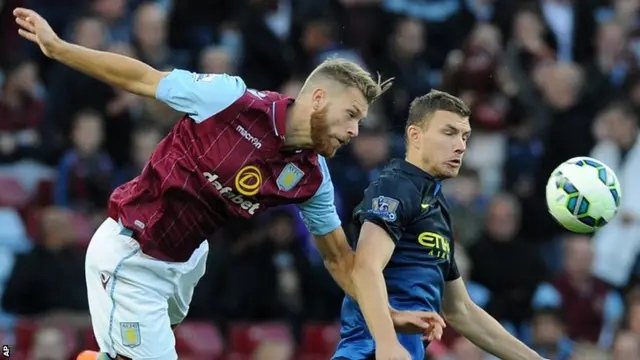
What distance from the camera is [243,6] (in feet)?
45.6

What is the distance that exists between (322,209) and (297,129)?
19.8 inches

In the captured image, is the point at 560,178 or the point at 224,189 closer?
the point at 224,189

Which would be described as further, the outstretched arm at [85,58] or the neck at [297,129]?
the neck at [297,129]

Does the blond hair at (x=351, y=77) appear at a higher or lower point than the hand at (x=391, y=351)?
higher

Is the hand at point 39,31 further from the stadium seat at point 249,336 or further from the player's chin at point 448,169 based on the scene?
the stadium seat at point 249,336

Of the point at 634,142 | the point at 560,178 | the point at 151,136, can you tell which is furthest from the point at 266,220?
the point at 560,178

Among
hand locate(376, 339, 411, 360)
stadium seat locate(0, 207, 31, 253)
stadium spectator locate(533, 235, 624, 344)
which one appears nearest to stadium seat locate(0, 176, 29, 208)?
stadium seat locate(0, 207, 31, 253)

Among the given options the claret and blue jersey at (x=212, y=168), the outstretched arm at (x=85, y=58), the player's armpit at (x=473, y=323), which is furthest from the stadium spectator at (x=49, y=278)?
the outstretched arm at (x=85, y=58)

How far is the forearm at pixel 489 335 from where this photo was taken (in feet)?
24.2

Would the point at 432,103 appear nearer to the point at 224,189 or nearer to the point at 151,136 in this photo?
the point at 224,189

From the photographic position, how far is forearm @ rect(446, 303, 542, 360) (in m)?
7.37

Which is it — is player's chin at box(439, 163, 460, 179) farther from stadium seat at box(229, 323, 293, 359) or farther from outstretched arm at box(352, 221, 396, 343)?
stadium seat at box(229, 323, 293, 359)

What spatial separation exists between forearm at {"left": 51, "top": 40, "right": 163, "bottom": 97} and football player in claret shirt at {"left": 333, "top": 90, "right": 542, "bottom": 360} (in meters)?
1.23

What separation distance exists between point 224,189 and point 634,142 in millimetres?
7151
